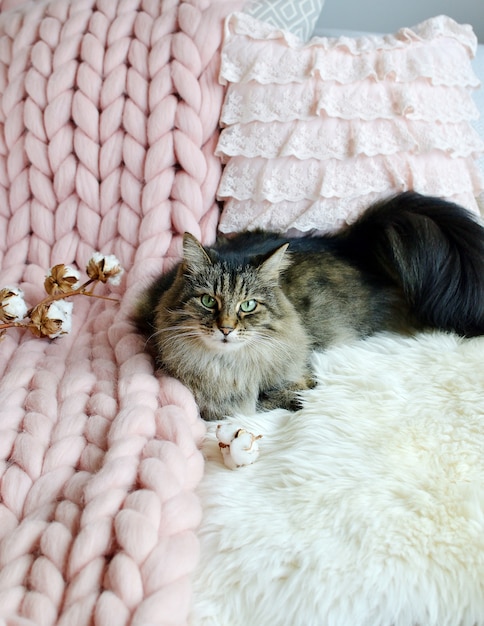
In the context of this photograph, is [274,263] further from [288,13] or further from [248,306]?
[288,13]

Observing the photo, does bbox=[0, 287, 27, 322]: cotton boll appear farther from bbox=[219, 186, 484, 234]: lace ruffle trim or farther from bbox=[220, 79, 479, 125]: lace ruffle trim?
bbox=[220, 79, 479, 125]: lace ruffle trim

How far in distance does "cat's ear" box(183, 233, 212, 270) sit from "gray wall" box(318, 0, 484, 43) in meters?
1.16

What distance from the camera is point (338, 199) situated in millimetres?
1230

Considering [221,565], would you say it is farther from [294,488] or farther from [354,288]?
[354,288]

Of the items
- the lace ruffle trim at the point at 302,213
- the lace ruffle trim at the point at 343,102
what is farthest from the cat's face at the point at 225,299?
the lace ruffle trim at the point at 343,102

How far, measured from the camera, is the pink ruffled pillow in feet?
4.00

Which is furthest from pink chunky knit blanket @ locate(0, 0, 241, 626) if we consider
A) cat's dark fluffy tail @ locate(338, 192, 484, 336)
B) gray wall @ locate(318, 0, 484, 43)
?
gray wall @ locate(318, 0, 484, 43)

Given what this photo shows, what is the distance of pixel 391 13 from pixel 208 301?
1.28m

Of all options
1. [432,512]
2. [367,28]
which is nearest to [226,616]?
[432,512]

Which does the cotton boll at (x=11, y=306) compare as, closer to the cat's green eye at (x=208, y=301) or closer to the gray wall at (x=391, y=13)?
the cat's green eye at (x=208, y=301)

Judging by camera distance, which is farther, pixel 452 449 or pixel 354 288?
pixel 354 288

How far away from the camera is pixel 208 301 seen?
1.02 m

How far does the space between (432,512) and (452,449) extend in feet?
0.41

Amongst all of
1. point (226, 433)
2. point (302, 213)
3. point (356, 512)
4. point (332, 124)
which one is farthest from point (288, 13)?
point (356, 512)
